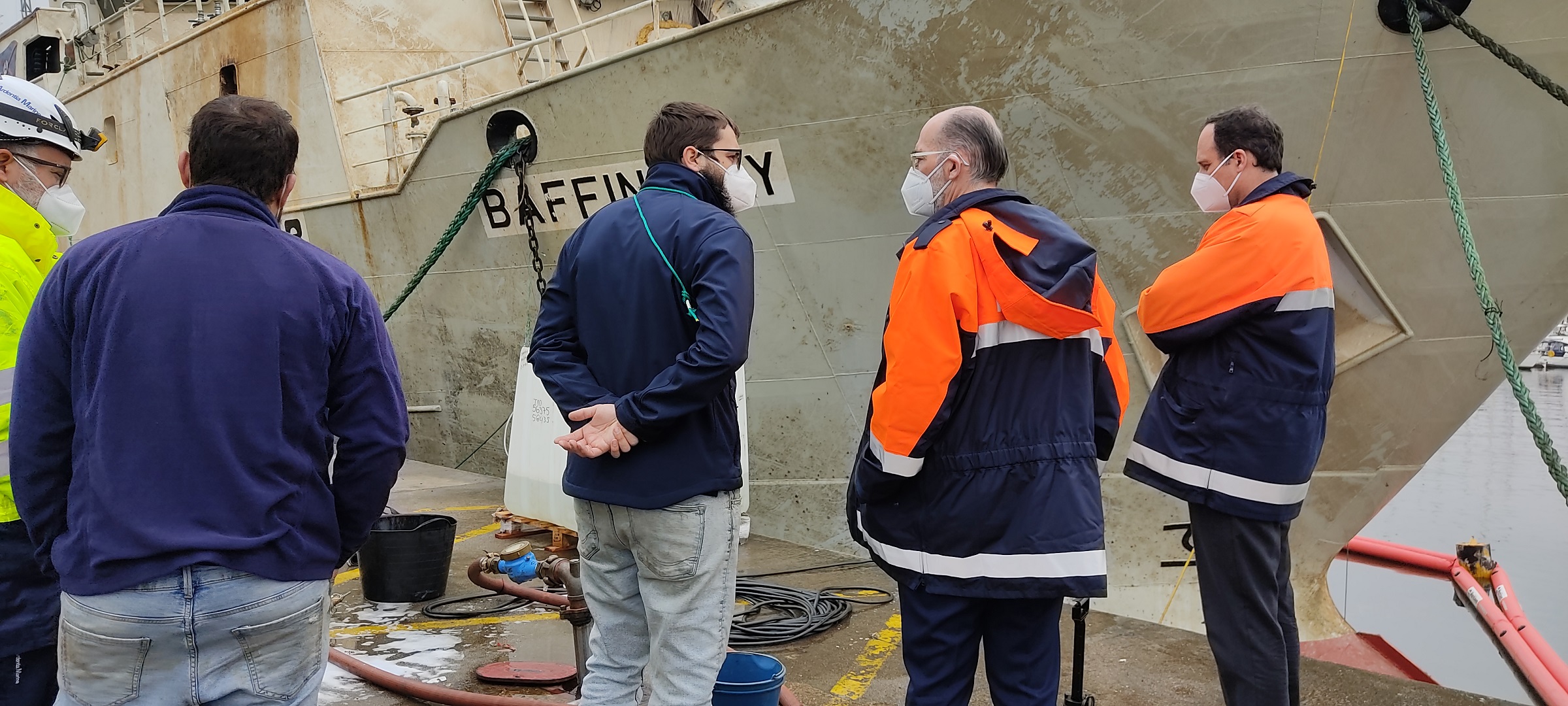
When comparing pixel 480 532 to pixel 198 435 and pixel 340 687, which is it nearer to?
pixel 340 687

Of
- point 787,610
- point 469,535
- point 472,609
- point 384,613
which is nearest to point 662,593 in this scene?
point 787,610

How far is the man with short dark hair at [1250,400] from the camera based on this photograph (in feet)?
9.20

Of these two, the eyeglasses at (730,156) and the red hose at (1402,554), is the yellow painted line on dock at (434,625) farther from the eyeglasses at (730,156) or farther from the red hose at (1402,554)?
the red hose at (1402,554)

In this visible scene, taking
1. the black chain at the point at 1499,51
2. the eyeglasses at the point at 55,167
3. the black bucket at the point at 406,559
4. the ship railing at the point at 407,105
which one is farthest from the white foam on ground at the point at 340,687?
the black chain at the point at 1499,51

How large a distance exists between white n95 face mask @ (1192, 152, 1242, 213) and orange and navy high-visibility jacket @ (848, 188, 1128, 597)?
93 cm

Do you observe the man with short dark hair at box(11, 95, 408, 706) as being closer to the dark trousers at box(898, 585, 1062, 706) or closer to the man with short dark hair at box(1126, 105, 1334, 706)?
A: the dark trousers at box(898, 585, 1062, 706)

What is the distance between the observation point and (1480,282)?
11.9ft

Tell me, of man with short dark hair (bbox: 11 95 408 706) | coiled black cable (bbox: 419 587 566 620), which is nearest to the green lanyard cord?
man with short dark hair (bbox: 11 95 408 706)

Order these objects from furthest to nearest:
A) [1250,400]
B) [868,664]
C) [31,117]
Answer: [868,664], [1250,400], [31,117]

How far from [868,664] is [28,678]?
2568mm

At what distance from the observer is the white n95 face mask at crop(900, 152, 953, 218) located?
102 inches

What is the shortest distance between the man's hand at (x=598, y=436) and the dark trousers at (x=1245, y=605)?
160 cm

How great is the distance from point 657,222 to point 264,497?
3.58 ft

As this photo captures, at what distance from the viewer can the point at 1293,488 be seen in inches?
111
